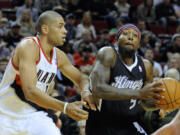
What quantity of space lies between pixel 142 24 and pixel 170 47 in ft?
6.03

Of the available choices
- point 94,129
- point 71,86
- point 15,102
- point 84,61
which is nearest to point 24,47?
point 15,102

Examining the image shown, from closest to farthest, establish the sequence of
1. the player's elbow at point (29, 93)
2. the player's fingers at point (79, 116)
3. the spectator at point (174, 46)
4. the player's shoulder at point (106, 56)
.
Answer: the player's fingers at point (79, 116), the player's elbow at point (29, 93), the player's shoulder at point (106, 56), the spectator at point (174, 46)

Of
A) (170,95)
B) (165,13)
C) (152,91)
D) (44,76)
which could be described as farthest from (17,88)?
(165,13)

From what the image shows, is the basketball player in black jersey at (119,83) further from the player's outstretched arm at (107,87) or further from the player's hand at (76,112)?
the player's hand at (76,112)

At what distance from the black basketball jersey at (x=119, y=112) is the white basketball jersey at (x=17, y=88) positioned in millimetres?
874

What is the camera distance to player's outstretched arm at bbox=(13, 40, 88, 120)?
404 cm

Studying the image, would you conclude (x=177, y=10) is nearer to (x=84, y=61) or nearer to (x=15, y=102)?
(x=84, y=61)

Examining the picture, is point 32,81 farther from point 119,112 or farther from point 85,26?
point 85,26

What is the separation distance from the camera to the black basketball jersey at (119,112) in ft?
16.9

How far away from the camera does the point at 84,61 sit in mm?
10594

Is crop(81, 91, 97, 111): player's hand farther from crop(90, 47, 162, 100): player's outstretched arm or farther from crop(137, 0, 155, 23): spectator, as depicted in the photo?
crop(137, 0, 155, 23): spectator

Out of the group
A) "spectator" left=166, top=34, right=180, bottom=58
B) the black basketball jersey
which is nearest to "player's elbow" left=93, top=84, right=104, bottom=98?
the black basketball jersey

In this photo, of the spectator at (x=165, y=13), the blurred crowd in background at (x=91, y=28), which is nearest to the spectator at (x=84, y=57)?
the blurred crowd in background at (x=91, y=28)

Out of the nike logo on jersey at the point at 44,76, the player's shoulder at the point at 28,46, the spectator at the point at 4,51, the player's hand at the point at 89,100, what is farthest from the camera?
the spectator at the point at 4,51
